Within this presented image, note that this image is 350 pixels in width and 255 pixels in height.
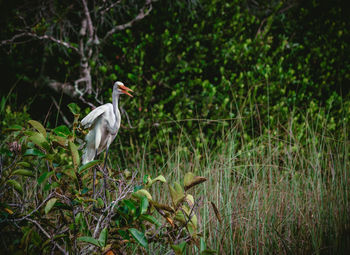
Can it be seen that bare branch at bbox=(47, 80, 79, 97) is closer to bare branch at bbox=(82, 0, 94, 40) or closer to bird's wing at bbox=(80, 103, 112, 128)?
bare branch at bbox=(82, 0, 94, 40)

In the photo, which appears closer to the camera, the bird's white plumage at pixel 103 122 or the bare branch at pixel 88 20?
the bird's white plumage at pixel 103 122

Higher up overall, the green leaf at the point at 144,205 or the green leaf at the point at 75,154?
the green leaf at the point at 75,154

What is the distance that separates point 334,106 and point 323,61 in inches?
24.0

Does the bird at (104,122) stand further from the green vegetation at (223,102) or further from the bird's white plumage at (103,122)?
the green vegetation at (223,102)

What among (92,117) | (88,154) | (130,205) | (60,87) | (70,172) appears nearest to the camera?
(70,172)

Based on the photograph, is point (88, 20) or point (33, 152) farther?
point (88, 20)

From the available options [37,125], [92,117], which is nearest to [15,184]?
[37,125]

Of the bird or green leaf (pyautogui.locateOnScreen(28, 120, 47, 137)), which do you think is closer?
green leaf (pyautogui.locateOnScreen(28, 120, 47, 137))

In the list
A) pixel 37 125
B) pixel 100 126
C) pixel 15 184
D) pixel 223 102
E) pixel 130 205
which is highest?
pixel 37 125

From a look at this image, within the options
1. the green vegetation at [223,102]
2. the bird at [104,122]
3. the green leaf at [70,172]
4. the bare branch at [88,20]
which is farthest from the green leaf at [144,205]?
the bare branch at [88,20]

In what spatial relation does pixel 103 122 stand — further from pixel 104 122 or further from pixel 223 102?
pixel 223 102

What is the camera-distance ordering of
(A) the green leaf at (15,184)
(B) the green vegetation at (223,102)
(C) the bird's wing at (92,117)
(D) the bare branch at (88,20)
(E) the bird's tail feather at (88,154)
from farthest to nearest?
1. (D) the bare branch at (88,20)
2. (B) the green vegetation at (223,102)
3. (E) the bird's tail feather at (88,154)
4. (C) the bird's wing at (92,117)
5. (A) the green leaf at (15,184)

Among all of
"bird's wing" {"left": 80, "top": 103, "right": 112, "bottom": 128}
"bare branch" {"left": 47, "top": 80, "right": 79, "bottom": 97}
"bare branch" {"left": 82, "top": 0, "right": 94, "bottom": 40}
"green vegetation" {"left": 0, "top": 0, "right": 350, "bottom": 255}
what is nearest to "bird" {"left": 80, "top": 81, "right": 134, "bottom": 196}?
"bird's wing" {"left": 80, "top": 103, "right": 112, "bottom": 128}

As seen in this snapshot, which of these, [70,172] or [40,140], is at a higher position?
[40,140]
